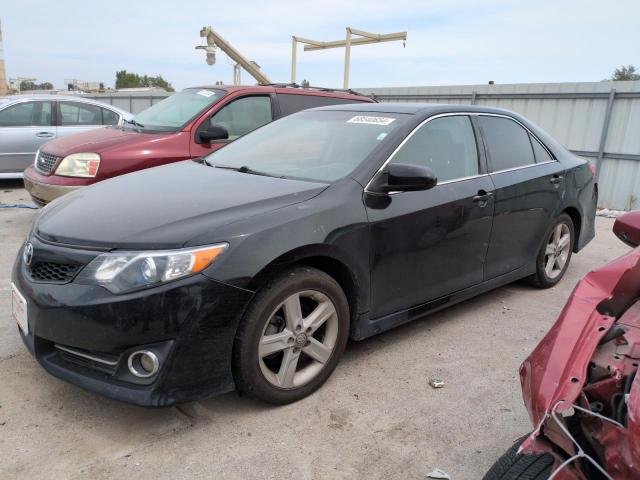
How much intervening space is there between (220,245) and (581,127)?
9.71 m

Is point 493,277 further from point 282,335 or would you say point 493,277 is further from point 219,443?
point 219,443

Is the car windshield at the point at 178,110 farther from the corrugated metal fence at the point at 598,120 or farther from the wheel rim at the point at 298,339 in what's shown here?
the corrugated metal fence at the point at 598,120

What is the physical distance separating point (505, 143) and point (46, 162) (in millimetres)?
4661

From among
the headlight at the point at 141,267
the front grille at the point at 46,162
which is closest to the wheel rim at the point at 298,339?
the headlight at the point at 141,267

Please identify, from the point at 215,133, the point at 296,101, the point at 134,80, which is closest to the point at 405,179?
the point at 215,133

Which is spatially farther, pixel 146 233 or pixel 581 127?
pixel 581 127

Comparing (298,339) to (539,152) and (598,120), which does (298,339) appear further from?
(598,120)

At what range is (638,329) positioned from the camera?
5.74 feet

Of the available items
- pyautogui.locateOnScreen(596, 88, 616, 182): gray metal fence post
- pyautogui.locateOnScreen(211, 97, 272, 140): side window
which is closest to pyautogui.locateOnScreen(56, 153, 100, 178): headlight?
pyautogui.locateOnScreen(211, 97, 272, 140): side window

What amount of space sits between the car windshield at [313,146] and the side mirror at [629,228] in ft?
4.48

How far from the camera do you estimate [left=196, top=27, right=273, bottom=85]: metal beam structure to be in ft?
51.0

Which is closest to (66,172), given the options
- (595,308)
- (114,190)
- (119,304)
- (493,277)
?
(114,190)

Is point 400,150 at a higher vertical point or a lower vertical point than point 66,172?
higher

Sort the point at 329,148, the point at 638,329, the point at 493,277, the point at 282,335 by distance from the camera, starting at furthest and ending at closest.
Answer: the point at 493,277 → the point at 329,148 → the point at 282,335 → the point at 638,329
